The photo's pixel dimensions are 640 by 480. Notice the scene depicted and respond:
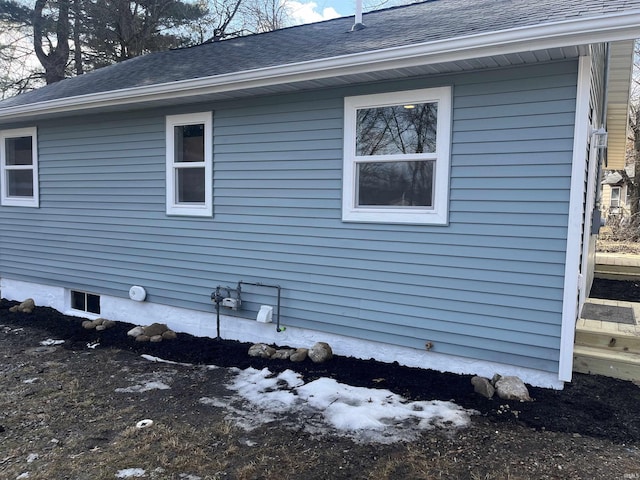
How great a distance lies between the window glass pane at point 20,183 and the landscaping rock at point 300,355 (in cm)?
520

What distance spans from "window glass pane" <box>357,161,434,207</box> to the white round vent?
3.13 metres

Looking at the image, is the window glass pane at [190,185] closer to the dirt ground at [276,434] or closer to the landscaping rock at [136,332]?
the landscaping rock at [136,332]

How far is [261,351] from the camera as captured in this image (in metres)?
4.70

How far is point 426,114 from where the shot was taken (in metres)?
3.97

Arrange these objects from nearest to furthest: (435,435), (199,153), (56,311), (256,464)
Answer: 1. (256,464)
2. (435,435)
3. (199,153)
4. (56,311)

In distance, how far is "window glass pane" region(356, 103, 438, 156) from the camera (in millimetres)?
3975

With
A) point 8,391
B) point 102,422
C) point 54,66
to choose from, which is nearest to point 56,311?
point 8,391

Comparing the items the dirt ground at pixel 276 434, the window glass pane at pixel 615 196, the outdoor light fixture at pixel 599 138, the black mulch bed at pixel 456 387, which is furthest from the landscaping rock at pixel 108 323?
the window glass pane at pixel 615 196

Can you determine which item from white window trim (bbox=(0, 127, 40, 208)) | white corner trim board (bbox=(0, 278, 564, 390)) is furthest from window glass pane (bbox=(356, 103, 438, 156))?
white window trim (bbox=(0, 127, 40, 208))

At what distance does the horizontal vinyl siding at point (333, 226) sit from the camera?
11.8ft

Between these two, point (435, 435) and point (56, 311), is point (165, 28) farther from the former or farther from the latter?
point (435, 435)

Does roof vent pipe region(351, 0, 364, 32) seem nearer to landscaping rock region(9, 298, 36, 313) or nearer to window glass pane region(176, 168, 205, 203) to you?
window glass pane region(176, 168, 205, 203)

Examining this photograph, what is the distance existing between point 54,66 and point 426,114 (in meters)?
13.8

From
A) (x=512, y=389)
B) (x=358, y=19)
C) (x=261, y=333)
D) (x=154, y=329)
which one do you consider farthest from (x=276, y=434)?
(x=358, y=19)
